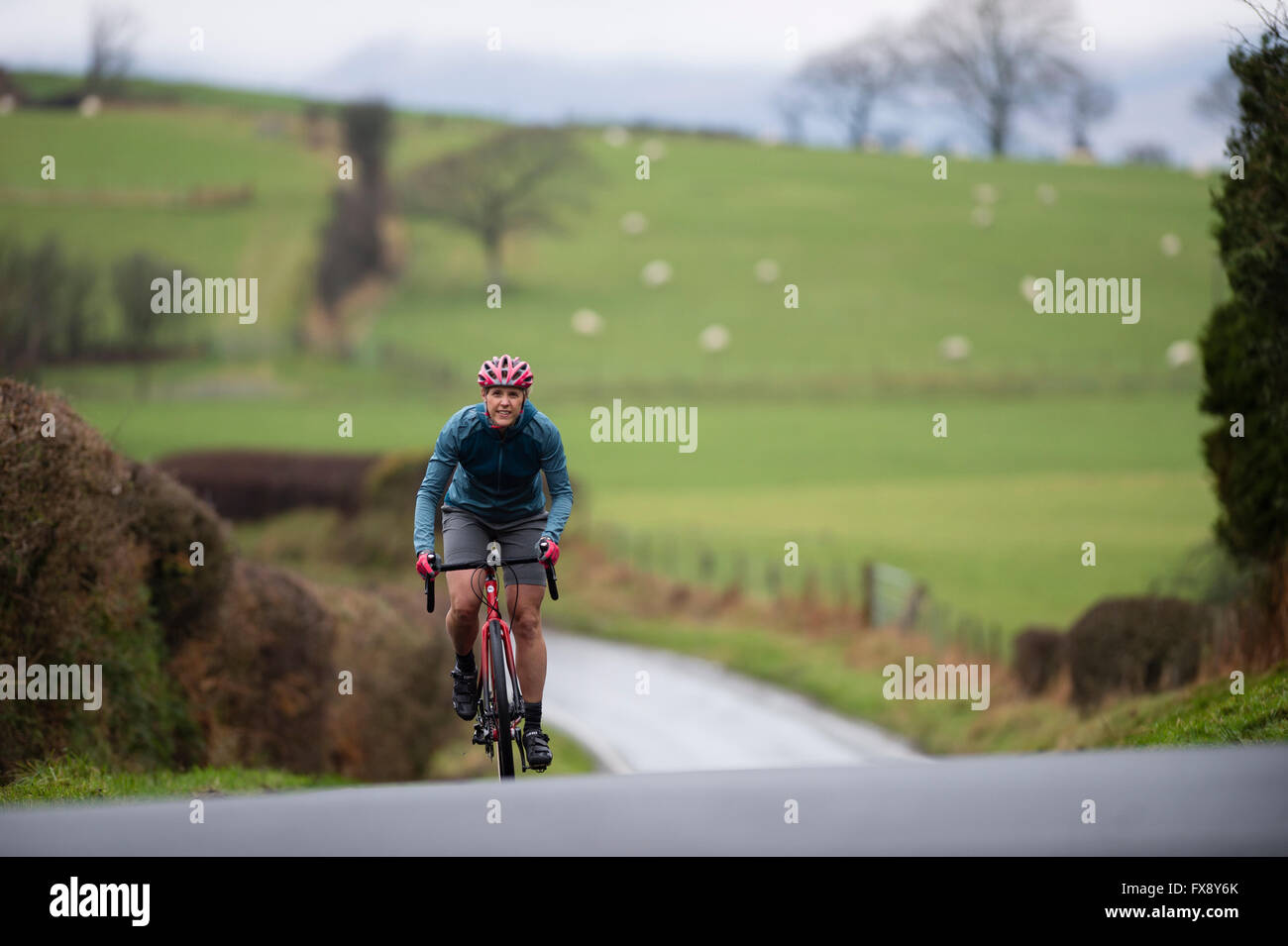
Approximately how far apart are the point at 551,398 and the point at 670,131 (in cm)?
5153

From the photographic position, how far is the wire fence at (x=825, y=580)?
30.8 meters

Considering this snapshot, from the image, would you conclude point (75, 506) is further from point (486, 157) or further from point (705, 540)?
point (486, 157)

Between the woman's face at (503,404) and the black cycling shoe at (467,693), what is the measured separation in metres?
1.85

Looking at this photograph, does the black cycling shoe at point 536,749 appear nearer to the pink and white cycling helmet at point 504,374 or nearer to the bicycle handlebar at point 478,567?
the bicycle handlebar at point 478,567

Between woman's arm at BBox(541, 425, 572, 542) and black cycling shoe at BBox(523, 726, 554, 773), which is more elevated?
woman's arm at BBox(541, 425, 572, 542)

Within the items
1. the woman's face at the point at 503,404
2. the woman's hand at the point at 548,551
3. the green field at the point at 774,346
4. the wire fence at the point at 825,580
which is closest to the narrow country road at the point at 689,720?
the wire fence at the point at 825,580

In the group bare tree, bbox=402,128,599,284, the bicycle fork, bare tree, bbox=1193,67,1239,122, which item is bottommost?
the bicycle fork

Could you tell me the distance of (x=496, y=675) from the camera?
8836mm

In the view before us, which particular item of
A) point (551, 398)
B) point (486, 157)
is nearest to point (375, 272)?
point (486, 157)

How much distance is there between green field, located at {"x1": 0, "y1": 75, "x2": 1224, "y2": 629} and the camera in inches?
2030

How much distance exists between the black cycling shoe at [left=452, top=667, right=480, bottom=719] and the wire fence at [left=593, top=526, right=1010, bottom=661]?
1915cm

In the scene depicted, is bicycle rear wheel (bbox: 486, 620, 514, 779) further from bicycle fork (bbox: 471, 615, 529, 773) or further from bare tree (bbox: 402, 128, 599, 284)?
bare tree (bbox: 402, 128, 599, 284)

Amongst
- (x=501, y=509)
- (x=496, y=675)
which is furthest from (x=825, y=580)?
(x=496, y=675)

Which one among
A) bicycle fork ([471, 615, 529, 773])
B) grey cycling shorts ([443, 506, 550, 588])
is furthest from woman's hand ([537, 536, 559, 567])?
bicycle fork ([471, 615, 529, 773])
